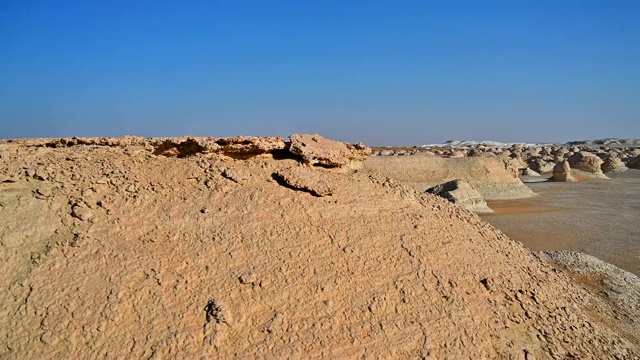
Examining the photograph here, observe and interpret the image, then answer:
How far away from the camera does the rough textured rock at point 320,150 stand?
4082 millimetres

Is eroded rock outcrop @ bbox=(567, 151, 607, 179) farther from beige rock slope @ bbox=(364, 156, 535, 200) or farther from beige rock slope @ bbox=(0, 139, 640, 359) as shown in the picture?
beige rock slope @ bbox=(0, 139, 640, 359)

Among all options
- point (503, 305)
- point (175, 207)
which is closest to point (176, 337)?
point (175, 207)

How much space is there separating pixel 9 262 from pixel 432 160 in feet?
50.4

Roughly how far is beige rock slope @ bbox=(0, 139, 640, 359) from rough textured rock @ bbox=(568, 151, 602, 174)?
861 inches

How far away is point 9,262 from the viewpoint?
111 inches

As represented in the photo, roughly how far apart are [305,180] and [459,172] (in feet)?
44.6

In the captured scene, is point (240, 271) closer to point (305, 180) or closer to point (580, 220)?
point (305, 180)

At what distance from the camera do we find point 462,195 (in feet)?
42.5

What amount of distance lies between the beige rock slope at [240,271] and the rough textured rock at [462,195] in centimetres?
874

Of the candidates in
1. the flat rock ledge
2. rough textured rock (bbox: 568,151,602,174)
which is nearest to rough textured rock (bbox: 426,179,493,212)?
the flat rock ledge

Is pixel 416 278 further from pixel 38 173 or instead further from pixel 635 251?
pixel 635 251

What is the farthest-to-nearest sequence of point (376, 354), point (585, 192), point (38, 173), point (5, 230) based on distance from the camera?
point (585, 192) → point (38, 173) → point (5, 230) → point (376, 354)

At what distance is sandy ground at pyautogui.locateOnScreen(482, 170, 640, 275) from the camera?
8508mm

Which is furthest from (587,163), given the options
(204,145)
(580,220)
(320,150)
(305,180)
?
(204,145)
